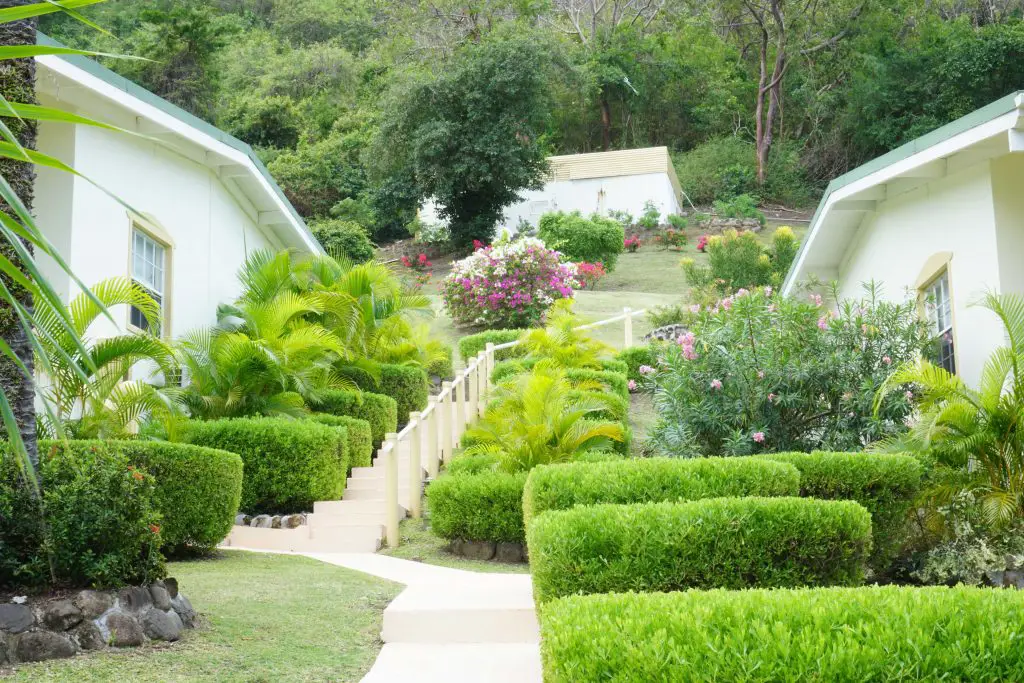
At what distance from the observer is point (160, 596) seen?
22.6ft

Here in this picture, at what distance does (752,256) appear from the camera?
89.0 ft

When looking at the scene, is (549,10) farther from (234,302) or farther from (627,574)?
(627,574)

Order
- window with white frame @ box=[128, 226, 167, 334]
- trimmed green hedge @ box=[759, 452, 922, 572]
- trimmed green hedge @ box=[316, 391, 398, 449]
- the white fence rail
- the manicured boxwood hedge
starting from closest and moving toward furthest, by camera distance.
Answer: the manicured boxwood hedge → trimmed green hedge @ box=[759, 452, 922, 572] → the white fence rail → window with white frame @ box=[128, 226, 167, 334] → trimmed green hedge @ box=[316, 391, 398, 449]

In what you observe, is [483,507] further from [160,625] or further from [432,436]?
[160,625]

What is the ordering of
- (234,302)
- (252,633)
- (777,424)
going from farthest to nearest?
(234,302)
(777,424)
(252,633)

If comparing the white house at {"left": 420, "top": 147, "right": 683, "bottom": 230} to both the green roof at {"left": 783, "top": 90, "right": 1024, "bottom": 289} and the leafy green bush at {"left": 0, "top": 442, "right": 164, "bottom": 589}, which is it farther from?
the leafy green bush at {"left": 0, "top": 442, "right": 164, "bottom": 589}

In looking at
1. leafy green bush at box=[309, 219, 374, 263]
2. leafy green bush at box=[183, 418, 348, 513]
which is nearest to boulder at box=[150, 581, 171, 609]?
leafy green bush at box=[183, 418, 348, 513]

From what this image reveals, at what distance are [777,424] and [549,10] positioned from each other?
40.3m

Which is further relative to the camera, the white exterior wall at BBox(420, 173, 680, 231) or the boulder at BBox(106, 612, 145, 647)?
the white exterior wall at BBox(420, 173, 680, 231)

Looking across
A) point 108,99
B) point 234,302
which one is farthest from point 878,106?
point 108,99

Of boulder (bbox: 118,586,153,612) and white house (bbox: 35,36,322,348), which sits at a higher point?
white house (bbox: 35,36,322,348)

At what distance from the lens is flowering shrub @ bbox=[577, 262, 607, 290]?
3078cm

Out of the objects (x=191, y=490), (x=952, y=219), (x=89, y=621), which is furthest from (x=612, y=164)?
(x=89, y=621)

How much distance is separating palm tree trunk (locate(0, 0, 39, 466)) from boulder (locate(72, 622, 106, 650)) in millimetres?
1045
